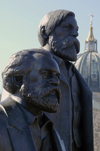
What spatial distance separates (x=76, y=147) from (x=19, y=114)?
1.96m

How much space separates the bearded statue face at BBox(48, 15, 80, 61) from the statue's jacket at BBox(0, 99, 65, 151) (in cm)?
186

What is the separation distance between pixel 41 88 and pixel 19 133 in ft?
1.06

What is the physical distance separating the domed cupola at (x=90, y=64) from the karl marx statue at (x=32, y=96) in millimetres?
33394

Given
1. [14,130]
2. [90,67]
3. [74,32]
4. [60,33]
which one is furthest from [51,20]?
[90,67]

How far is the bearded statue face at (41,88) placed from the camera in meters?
1.96

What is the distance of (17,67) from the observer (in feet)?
6.52

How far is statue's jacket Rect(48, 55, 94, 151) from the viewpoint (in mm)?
3451

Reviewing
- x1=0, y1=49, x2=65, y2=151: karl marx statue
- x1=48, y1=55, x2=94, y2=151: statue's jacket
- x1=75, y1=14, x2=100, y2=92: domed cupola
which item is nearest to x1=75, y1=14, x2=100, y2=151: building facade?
x1=75, y1=14, x2=100, y2=92: domed cupola

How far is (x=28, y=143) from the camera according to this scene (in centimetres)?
182

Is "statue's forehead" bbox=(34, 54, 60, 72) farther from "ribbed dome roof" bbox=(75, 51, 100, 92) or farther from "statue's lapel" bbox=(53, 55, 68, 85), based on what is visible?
"ribbed dome roof" bbox=(75, 51, 100, 92)

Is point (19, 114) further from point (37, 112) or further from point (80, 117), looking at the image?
point (80, 117)

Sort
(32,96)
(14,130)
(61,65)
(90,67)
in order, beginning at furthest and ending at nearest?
1. (90,67)
2. (61,65)
3. (32,96)
4. (14,130)

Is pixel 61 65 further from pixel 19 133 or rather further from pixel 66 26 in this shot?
pixel 19 133

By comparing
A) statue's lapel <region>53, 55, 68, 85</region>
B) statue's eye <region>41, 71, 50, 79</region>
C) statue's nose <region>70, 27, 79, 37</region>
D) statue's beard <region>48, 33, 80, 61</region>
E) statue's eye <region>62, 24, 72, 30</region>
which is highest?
statue's eye <region>41, 71, 50, 79</region>
